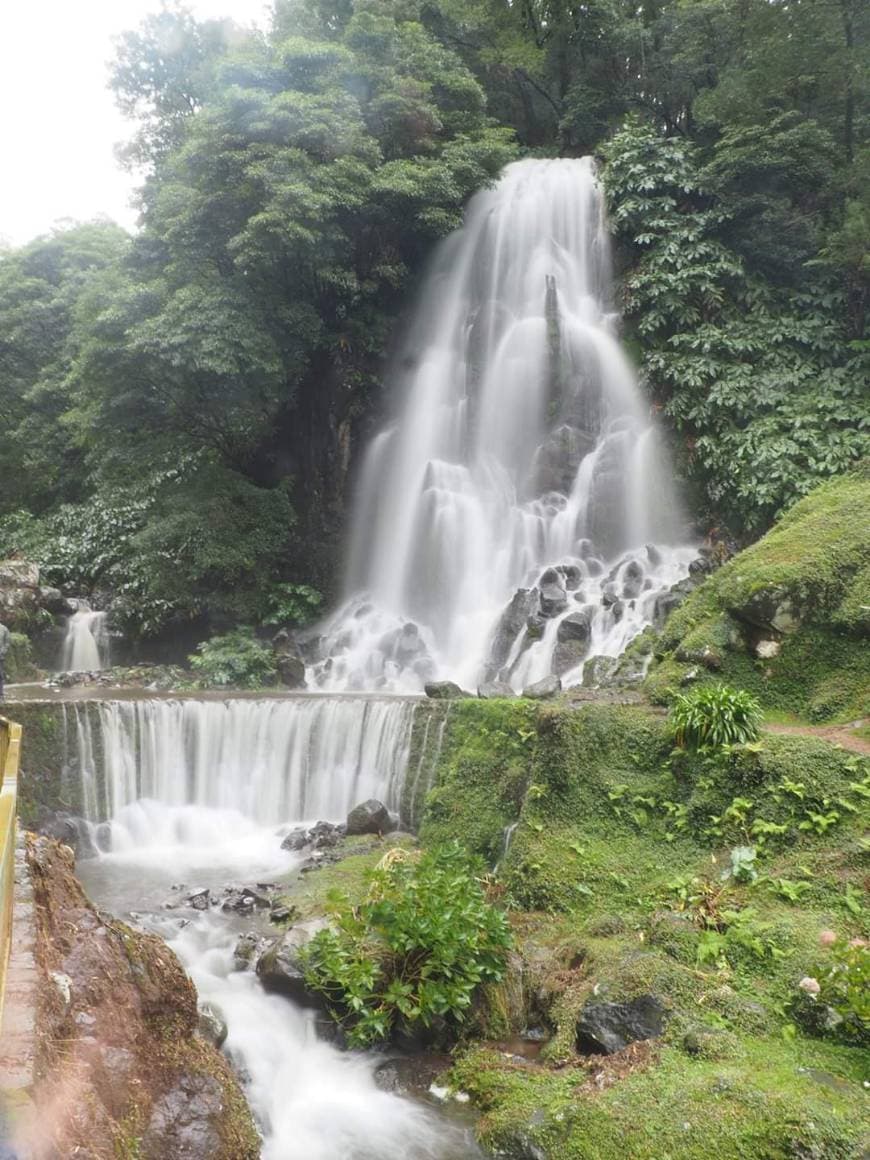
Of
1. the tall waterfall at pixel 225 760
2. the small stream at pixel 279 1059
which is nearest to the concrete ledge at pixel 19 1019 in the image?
the small stream at pixel 279 1059

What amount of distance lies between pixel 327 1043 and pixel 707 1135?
2.74 metres

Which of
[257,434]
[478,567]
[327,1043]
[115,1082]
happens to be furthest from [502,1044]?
[257,434]

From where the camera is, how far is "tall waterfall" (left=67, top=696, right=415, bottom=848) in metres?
10.6

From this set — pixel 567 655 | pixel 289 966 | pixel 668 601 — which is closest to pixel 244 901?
pixel 289 966

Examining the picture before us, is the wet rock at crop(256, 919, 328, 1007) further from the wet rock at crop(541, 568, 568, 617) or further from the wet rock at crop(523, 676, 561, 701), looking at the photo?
the wet rock at crop(541, 568, 568, 617)

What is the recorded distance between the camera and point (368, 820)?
967 centimetres

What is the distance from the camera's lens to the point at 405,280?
20.9 meters

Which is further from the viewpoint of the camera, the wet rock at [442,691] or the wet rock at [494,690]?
the wet rock at [442,691]

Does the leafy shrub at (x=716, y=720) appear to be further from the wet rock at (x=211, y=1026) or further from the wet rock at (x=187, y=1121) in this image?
the wet rock at (x=187, y=1121)

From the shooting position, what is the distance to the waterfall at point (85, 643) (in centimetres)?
1853

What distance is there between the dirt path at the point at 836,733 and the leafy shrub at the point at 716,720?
1.30 feet

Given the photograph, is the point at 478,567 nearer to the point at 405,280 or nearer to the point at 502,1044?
the point at 405,280

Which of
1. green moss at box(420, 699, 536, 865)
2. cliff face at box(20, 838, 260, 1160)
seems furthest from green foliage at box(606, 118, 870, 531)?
cliff face at box(20, 838, 260, 1160)

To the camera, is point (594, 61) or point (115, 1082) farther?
point (594, 61)
